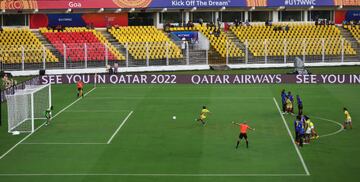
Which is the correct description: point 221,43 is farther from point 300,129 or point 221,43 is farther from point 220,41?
point 300,129

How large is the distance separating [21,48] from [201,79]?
15.4 meters

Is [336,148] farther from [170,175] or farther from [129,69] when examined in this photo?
[129,69]

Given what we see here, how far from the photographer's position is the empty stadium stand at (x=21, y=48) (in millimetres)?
59469

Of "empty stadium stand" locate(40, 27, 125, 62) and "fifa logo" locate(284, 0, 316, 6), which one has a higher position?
"fifa logo" locate(284, 0, 316, 6)

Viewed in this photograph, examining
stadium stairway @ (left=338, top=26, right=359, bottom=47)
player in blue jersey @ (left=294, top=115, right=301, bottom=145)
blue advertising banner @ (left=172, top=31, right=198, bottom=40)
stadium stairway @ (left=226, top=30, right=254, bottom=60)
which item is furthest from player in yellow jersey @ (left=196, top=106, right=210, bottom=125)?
stadium stairway @ (left=338, top=26, right=359, bottom=47)

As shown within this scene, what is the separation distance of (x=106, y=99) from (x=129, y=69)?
14883mm

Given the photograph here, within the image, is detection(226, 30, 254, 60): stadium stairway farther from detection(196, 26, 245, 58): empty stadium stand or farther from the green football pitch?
the green football pitch

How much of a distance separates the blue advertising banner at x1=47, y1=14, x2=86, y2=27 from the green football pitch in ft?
74.0

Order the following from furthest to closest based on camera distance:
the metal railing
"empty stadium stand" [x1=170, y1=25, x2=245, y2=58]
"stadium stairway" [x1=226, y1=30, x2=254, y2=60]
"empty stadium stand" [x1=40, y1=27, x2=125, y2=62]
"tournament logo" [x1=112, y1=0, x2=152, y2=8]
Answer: "tournament logo" [x1=112, y1=0, x2=152, y2=8]
"empty stadium stand" [x1=170, y1=25, x2=245, y2=58]
"stadium stairway" [x1=226, y1=30, x2=254, y2=60]
"empty stadium stand" [x1=40, y1=27, x2=125, y2=62]
the metal railing

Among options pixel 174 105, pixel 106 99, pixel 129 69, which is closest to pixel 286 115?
pixel 174 105

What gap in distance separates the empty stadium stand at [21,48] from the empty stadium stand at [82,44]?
60.2 inches

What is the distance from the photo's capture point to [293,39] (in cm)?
6625

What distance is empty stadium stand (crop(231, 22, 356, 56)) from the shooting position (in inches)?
2591

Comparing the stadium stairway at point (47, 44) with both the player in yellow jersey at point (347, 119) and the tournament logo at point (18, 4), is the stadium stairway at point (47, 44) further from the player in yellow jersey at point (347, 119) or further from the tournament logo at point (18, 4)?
the player in yellow jersey at point (347, 119)
